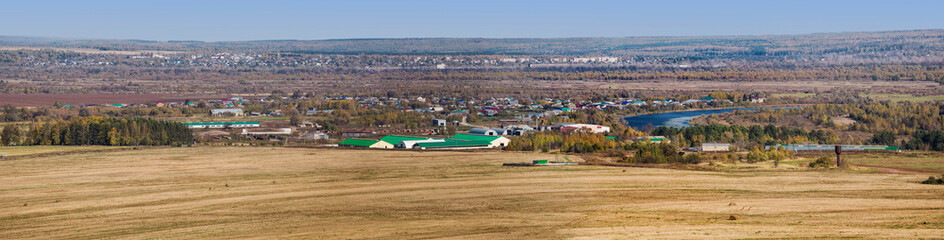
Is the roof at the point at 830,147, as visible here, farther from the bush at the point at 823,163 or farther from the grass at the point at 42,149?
the grass at the point at 42,149

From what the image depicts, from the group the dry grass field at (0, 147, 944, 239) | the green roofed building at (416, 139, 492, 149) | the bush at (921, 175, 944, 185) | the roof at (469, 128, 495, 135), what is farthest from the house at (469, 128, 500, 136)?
the bush at (921, 175, 944, 185)

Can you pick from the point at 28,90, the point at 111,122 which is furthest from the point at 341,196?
the point at 28,90

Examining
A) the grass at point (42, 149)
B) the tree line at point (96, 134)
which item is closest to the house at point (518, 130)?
the tree line at point (96, 134)

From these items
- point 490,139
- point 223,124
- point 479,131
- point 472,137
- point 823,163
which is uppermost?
point 823,163

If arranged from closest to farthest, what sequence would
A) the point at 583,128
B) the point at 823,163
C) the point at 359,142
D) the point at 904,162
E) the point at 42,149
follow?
the point at 823,163 < the point at 904,162 < the point at 42,149 < the point at 359,142 < the point at 583,128

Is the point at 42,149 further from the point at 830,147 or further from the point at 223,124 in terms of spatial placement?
the point at 830,147

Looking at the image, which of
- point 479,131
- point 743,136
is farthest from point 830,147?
point 479,131

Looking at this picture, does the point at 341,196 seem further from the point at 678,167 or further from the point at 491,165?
the point at 678,167
